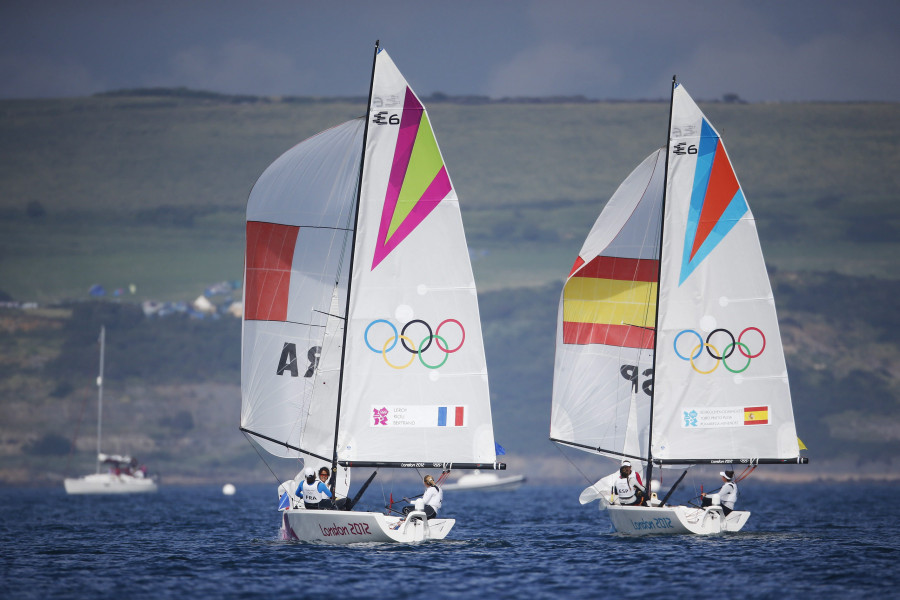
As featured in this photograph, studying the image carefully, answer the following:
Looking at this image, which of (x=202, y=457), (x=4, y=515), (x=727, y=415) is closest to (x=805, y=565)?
(x=727, y=415)

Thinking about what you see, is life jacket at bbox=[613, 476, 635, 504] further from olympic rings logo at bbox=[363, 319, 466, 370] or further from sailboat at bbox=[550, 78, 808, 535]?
olympic rings logo at bbox=[363, 319, 466, 370]

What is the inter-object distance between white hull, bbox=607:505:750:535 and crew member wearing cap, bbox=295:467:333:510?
886 cm

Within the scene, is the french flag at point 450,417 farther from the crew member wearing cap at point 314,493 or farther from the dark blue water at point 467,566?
the crew member wearing cap at point 314,493

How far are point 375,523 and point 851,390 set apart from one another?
500 feet

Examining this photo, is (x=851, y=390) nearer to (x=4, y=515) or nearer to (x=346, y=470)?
(x=4, y=515)

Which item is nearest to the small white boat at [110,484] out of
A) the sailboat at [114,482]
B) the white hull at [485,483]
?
A: the sailboat at [114,482]

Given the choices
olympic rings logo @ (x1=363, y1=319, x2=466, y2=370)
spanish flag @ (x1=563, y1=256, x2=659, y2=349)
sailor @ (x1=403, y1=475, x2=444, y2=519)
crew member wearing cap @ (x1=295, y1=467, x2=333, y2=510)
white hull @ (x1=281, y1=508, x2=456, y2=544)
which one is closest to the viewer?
white hull @ (x1=281, y1=508, x2=456, y2=544)

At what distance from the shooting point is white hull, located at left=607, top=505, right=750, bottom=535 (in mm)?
35156

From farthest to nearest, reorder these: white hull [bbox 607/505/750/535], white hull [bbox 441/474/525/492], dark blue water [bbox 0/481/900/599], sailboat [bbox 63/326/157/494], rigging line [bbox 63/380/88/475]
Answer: rigging line [bbox 63/380/88/475] → white hull [bbox 441/474/525/492] → sailboat [bbox 63/326/157/494] → white hull [bbox 607/505/750/535] → dark blue water [bbox 0/481/900/599]

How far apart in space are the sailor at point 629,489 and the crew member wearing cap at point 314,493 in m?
8.91

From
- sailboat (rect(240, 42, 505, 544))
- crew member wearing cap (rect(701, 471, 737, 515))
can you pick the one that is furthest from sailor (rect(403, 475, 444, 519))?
crew member wearing cap (rect(701, 471, 737, 515))

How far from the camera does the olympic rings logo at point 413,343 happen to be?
3328 cm

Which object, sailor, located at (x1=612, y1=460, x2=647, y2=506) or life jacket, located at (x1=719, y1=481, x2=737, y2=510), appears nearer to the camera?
life jacket, located at (x1=719, y1=481, x2=737, y2=510)

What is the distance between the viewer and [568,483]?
166m
